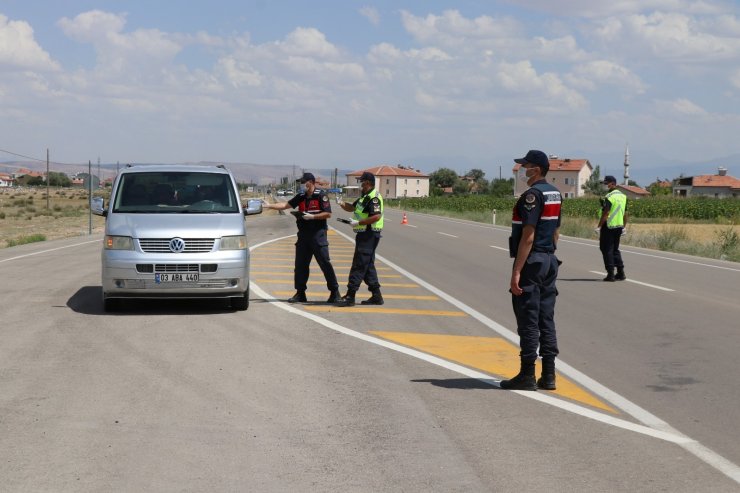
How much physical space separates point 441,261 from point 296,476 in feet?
50.1

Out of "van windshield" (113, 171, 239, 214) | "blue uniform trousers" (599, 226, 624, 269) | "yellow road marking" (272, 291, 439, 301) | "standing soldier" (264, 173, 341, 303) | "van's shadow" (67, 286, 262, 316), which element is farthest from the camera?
"blue uniform trousers" (599, 226, 624, 269)

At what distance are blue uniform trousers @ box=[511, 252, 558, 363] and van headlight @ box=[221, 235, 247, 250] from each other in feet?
15.7

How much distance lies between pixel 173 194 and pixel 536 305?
6213mm

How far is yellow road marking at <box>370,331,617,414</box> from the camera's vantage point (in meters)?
7.14

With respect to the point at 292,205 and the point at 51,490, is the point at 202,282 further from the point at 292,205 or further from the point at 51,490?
the point at 51,490

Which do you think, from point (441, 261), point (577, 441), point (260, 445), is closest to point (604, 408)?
point (577, 441)

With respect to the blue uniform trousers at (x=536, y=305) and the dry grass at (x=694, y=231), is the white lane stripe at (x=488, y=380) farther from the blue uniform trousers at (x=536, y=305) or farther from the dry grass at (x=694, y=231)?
the dry grass at (x=694, y=231)

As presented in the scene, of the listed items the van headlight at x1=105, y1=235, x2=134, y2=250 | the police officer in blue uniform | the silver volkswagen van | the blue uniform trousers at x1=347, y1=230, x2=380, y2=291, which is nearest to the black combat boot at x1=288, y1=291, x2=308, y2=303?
the blue uniform trousers at x1=347, y1=230, x2=380, y2=291

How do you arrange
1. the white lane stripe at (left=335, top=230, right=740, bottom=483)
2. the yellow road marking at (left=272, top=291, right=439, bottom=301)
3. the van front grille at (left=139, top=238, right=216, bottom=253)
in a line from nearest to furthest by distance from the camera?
the white lane stripe at (left=335, top=230, right=740, bottom=483) < the van front grille at (left=139, top=238, right=216, bottom=253) < the yellow road marking at (left=272, top=291, right=439, bottom=301)

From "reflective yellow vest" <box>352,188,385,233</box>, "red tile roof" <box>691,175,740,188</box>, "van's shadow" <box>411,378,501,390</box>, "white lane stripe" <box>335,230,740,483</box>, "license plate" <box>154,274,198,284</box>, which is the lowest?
"van's shadow" <box>411,378,501,390</box>

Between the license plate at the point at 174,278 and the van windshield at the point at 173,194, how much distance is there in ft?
3.99

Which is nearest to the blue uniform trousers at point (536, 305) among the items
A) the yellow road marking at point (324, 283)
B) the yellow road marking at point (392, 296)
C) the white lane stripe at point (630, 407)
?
the white lane stripe at point (630, 407)

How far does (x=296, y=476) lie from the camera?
16.0ft

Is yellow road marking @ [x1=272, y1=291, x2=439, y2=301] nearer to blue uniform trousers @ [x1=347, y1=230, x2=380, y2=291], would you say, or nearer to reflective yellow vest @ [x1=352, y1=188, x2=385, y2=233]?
blue uniform trousers @ [x1=347, y1=230, x2=380, y2=291]
